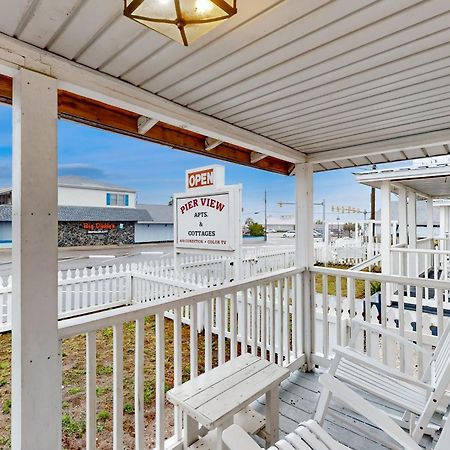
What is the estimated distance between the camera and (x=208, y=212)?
185 inches

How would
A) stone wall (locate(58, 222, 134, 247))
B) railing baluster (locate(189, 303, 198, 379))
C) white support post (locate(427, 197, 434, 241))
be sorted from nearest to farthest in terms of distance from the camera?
railing baluster (locate(189, 303, 198, 379)), white support post (locate(427, 197, 434, 241)), stone wall (locate(58, 222, 134, 247))

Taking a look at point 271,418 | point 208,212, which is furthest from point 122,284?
point 271,418

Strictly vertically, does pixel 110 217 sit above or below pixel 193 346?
above

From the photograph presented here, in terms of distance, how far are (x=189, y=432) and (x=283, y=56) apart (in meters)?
2.11

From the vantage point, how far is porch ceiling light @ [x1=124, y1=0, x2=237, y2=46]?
0.89 m

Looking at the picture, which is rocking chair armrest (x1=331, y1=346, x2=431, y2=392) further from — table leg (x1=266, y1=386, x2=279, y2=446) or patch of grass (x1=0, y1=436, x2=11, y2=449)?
patch of grass (x1=0, y1=436, x2=11, y2=449)

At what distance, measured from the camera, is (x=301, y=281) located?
3072 mm

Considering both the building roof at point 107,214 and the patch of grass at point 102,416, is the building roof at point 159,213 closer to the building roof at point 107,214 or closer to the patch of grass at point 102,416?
the building roof at point 107,214

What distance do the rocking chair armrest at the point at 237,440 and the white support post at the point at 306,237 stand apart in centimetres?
205

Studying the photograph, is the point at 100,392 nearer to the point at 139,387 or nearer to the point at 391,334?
the point at 139,387

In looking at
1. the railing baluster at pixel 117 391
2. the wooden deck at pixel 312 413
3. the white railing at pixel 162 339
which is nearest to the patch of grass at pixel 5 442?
the white railing at pixel 162 339

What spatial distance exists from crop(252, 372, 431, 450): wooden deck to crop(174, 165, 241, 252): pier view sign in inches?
81.6

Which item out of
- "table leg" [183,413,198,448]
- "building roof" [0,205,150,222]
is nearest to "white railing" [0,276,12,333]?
"building roof" [0,205,150,222]

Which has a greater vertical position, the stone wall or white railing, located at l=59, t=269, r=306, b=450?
the stone wall
